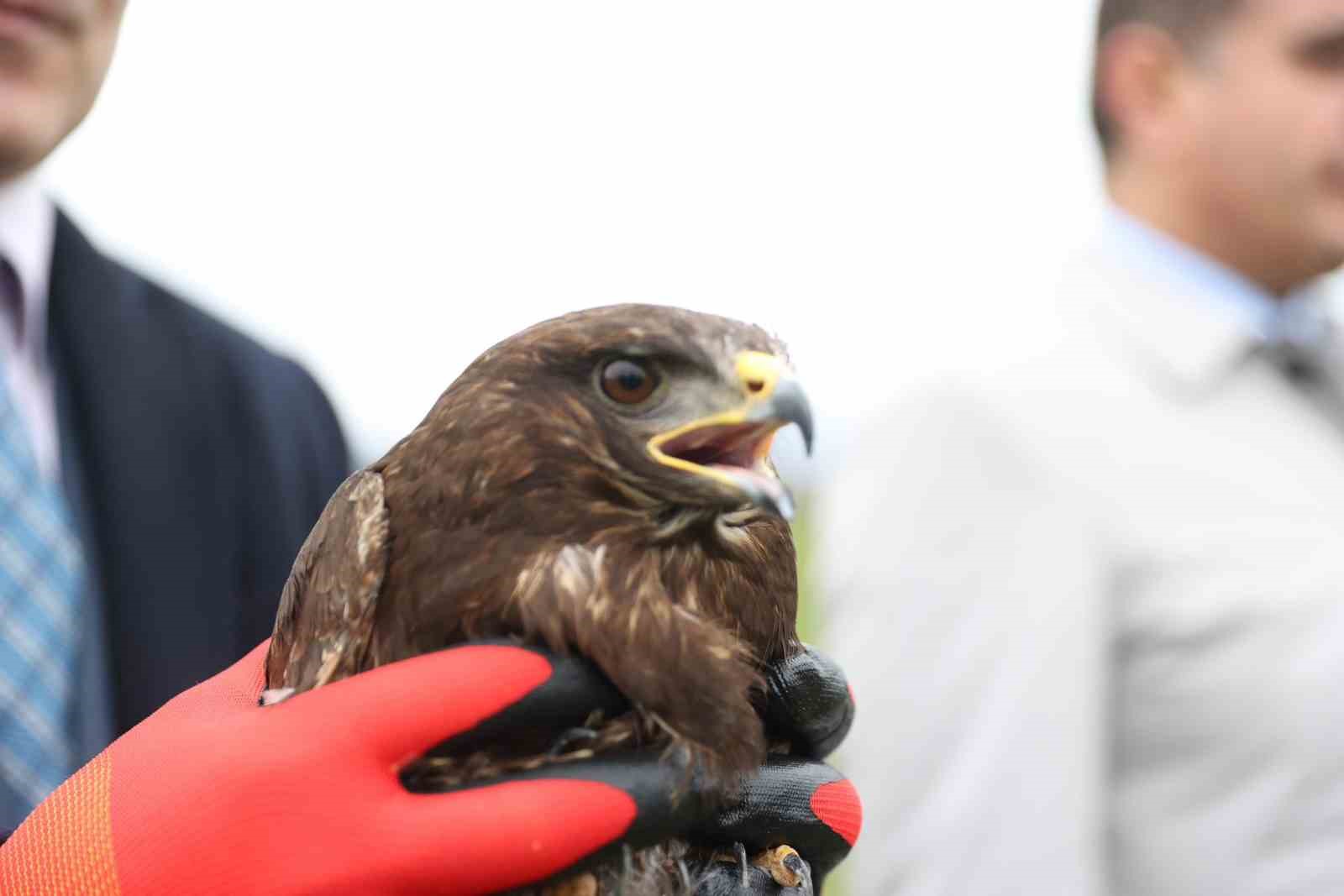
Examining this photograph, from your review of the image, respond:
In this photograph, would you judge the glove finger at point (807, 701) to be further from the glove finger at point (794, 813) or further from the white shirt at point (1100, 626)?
the white shirt at point (1100, 626)

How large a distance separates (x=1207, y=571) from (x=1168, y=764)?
0.56 meters

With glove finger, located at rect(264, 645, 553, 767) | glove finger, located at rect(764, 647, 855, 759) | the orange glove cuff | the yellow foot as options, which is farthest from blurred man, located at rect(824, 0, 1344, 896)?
the orange glove cuff

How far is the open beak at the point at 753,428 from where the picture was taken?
1.98 metres

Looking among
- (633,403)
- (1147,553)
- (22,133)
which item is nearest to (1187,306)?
(1147,553)

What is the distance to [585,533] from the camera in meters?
2.12

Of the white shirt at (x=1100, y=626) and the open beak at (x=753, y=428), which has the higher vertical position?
the open beak at (x=753, y=428)

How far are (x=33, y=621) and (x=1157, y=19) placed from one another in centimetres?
384

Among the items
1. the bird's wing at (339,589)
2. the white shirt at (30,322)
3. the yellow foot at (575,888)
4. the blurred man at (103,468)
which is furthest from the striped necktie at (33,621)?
the yellow foot at (575,888)

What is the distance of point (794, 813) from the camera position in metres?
2.34

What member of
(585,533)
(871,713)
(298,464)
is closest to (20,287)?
(298,464)

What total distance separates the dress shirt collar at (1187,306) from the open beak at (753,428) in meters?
2.26

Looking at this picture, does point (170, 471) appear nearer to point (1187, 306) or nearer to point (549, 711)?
point (549, 711)

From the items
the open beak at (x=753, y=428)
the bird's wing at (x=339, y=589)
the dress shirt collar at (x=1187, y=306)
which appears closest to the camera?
the open beak at (x=753, y=428)

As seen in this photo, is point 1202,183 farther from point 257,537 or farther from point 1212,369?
point 257,537
